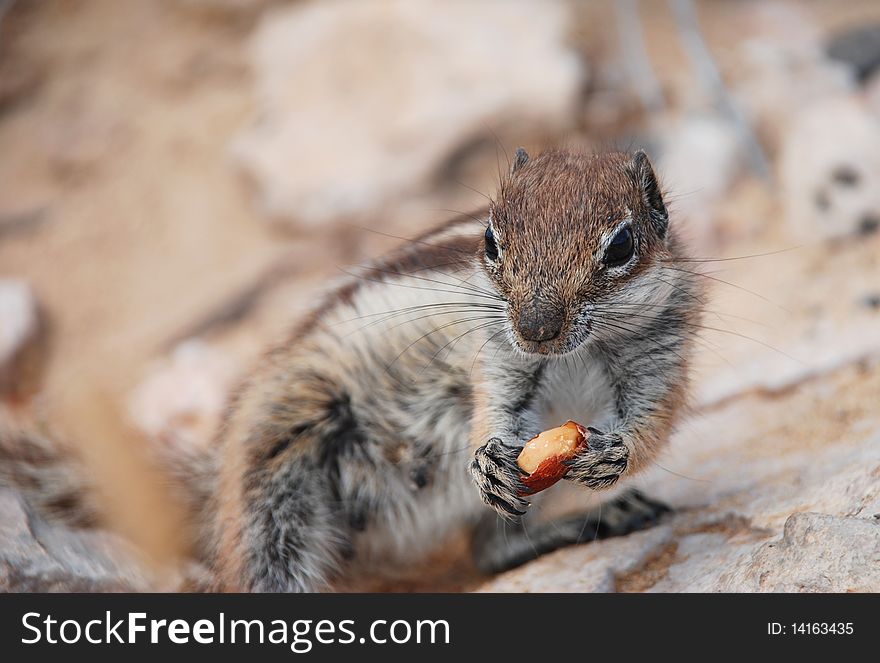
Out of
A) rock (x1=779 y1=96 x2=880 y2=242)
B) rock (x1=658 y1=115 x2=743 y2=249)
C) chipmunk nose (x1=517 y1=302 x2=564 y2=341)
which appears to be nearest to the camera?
chipmunk nose (x1=517 y1=302 x2=564 y2=341)

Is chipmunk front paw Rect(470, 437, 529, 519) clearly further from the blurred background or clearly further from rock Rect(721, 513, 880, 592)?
the blurred background

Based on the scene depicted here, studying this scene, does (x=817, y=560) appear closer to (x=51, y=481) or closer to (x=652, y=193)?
(x=652, y=193)

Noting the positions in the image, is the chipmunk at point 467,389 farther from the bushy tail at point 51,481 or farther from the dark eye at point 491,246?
the bushy tail at point 51,481

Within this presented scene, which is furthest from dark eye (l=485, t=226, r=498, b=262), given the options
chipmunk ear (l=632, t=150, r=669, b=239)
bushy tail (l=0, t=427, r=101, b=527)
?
bushy tail (l=0, t=427, r=101, b=527)

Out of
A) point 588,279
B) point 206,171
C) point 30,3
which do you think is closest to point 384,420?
point 588,279

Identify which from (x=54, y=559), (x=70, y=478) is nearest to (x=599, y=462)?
(x=54, y=559)

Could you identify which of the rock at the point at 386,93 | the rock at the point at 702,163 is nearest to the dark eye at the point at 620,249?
the rock at the point at 702,163
